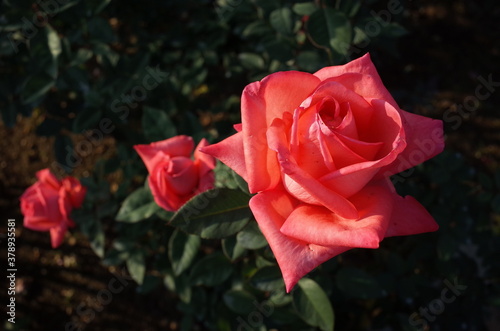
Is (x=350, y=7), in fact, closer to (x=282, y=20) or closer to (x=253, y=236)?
(x=282, y=20)

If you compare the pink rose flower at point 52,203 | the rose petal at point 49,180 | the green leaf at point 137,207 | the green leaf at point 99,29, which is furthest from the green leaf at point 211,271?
the green leaf at point 99,29

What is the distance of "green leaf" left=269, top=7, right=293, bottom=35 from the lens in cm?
159

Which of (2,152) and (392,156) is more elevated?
(392,156)

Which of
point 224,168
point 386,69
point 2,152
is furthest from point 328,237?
point 2,152

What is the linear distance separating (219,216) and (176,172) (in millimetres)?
207

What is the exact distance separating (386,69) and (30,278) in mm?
3120

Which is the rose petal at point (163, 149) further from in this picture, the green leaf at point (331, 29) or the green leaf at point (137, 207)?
the green leaf at point (331, 29)

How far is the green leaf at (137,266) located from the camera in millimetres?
1832

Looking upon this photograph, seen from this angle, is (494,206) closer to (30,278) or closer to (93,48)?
(93,48)

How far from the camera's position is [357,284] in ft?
5.33

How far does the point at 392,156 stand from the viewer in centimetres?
74

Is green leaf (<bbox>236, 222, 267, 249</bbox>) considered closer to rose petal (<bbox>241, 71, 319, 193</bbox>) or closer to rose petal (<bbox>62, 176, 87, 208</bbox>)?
rose petal (<bbox>241, 71, 319, 193</bbox>)

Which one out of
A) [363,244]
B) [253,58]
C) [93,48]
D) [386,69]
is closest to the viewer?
[363,244]

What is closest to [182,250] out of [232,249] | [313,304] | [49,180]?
[232,249]
